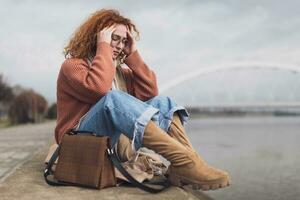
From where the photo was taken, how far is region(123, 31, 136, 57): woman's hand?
10.3 feet

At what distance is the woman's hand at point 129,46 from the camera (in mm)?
3125

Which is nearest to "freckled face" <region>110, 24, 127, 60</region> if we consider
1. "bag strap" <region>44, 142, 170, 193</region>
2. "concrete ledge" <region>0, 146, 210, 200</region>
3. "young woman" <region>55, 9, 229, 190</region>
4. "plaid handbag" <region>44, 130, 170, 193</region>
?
"young woman" <region>55, 9, 229, 190</region>

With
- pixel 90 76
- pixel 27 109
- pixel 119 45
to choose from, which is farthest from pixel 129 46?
pixel 27 109

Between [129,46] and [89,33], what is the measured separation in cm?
31

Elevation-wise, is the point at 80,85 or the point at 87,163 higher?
the point at 80,85

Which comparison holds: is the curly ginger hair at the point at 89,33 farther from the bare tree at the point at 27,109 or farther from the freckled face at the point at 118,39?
the bare tree at the point at 27,109

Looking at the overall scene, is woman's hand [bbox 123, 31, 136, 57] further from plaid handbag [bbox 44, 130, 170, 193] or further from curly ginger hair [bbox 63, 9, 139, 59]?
plaid handbag [bbox 44, 130, 170, 193]

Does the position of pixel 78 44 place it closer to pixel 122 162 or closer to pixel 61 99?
pixel 61 99

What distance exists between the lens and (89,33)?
296cm

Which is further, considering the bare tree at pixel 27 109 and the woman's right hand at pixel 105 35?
the bare tree at pixel 27 109

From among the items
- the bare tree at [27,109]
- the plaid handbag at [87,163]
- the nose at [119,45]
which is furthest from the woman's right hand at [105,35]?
the bare tree at [27,109]

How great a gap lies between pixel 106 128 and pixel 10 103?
146 ft

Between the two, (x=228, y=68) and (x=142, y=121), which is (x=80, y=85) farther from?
(x=228, y=68)

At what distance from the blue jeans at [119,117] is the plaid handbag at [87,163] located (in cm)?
7
